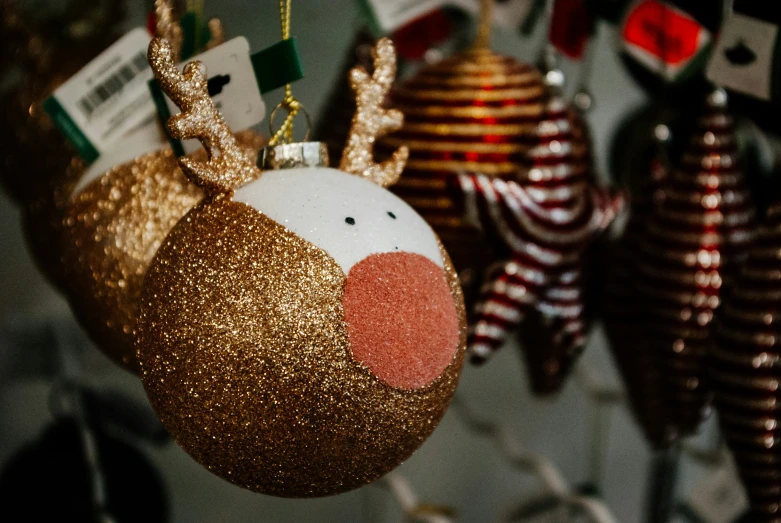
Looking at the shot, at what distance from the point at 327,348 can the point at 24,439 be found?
792 millimetres

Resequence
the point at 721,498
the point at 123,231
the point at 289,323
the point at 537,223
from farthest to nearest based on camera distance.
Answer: the point at 721,498 < the point at 537,223 < the point at 123,231 < the point at 289,323

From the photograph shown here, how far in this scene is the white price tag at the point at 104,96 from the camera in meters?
0.55

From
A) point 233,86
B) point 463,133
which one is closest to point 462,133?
point 463,133

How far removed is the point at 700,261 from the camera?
0.63 m

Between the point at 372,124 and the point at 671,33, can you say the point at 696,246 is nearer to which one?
the point at 671,33

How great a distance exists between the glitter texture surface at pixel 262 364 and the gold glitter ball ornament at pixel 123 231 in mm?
103

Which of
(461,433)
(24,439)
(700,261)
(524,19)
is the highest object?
(524,19)

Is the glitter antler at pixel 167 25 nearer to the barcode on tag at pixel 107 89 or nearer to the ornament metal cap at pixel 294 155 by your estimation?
the barcode on tag at pixel 107 89

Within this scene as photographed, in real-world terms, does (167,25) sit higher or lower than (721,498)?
higher

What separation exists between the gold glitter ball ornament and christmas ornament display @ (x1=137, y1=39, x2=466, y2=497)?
0.09 m

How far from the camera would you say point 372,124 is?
0.46 m

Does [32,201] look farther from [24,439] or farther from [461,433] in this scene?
[461,433]

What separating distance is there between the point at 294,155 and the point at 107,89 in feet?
0.66

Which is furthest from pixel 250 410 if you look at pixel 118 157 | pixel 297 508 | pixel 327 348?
pixel 297 508
